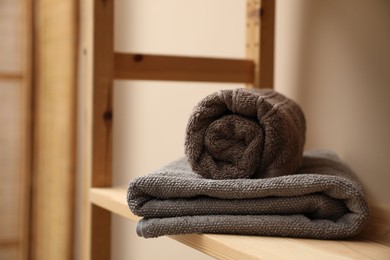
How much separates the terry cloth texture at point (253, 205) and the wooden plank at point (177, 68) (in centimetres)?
39

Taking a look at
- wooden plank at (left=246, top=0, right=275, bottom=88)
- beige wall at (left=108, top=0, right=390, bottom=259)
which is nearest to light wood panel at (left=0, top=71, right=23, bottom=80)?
beige wall at (left=108, top=0, right=390, bottom=259)

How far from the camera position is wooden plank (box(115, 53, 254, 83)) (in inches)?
40.6

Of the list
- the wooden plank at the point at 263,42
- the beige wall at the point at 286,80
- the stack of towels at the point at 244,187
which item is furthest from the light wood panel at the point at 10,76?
the stack of towels at the point at 244,187

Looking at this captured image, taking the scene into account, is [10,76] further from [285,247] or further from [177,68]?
[285,247]

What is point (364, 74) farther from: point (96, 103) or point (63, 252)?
point (63, 252)

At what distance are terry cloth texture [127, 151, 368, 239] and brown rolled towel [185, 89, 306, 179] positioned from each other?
0.12ft

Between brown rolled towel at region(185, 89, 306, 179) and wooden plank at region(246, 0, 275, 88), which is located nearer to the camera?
brown rolled towel at region(185, 89, 306, 179)

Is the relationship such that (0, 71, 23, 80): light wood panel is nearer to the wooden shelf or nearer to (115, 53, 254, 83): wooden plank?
(115, 53, 254, 83): wooden plank

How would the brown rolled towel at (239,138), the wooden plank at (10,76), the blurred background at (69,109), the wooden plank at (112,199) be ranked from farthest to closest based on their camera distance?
the wooden plank at (10,76) → the blurred background at (69,109) → the wooden plank at (112,199) → the brown rolled towel at (239,138)

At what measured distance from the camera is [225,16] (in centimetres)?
132

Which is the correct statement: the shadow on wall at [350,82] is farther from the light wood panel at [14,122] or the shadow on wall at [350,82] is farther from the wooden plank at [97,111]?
the light wood panel at [14,122]

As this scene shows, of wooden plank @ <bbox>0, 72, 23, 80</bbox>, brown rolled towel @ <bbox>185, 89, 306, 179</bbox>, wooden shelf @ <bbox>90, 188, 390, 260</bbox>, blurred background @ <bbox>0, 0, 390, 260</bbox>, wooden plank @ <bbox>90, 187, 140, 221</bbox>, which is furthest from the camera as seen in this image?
wooden plank @ <bbox>0, 72, 23, 80</bbox>

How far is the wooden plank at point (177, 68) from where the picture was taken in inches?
40.6

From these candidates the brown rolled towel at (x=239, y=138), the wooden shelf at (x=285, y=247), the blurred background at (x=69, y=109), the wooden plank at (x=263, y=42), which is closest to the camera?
the wooden shelf at (x=285, y=247)
